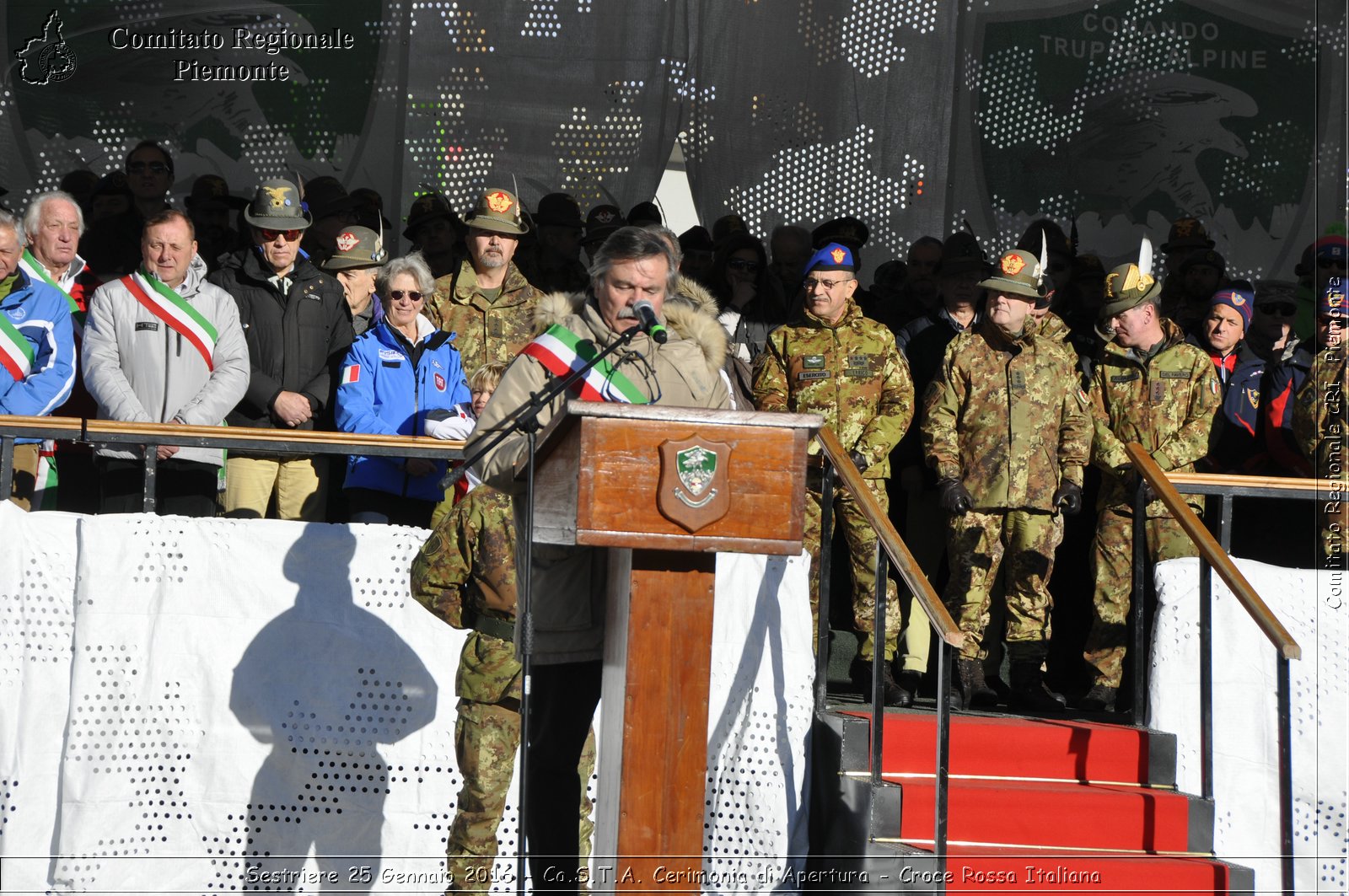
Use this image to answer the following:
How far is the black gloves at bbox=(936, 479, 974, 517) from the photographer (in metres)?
6.96

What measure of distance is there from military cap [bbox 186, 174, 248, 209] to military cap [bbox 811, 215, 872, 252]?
10.5ft

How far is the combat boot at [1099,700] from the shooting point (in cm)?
698

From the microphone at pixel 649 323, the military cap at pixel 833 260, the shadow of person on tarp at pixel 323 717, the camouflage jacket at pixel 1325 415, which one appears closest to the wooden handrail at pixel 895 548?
the military cap at pixel 833 260

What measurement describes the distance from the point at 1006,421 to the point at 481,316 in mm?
2603

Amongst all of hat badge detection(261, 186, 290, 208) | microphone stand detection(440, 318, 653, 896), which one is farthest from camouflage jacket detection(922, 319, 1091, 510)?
microphone stand detection(440, 318, 653, 896)

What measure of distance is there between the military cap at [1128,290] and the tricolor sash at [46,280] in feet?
16.0

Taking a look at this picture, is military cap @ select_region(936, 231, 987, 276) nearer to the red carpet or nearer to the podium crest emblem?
the red carpet

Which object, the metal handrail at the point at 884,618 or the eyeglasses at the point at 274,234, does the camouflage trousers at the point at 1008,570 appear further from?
the eyeglasses at the point at 274,234

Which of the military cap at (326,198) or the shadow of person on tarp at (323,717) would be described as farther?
the military cap at (326,198)

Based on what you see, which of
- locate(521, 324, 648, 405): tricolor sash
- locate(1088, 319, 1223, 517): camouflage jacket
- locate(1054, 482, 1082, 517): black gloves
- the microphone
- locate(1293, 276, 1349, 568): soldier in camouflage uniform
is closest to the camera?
the microphone

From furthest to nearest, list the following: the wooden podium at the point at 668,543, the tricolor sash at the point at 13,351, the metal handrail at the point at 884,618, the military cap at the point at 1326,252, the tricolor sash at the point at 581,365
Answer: the military cap at the point at 1326,252, the tricolor sash at the point at 13,351, the metal handrail at the point at 884,618, the tricolor sash at the point at 581,365, the wooden podium at the point at 668,543

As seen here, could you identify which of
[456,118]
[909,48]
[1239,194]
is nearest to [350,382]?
[456,118]

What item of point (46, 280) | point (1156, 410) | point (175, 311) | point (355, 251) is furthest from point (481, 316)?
point (1156, 410)

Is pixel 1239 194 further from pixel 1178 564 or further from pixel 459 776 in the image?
pixel 459 776
